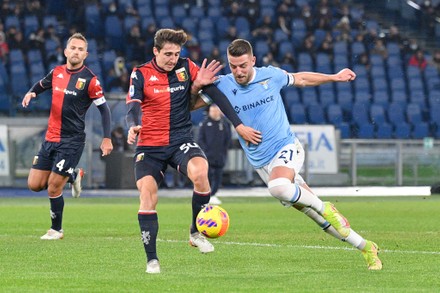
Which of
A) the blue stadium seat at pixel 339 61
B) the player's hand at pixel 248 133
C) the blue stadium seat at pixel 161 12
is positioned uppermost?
the blue stadium seat at pixel 161 12

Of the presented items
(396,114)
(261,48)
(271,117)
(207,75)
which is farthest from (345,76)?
(396,114)

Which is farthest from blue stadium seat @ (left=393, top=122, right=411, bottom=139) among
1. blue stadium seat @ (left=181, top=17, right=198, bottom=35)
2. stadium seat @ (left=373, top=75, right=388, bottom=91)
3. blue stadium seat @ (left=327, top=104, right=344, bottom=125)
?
Answer: blue stadium seat @ (left=181, top=17, right=198, bottom=35)

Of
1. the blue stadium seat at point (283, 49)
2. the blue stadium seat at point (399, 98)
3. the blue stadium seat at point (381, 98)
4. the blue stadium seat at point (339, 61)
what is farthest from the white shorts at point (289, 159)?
the blue stadium seat at point (339, 61)

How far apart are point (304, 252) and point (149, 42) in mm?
22331

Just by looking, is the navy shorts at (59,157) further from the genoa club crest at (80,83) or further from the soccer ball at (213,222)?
the soccer ball at (213,222)

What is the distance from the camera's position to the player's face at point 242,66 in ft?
35.5

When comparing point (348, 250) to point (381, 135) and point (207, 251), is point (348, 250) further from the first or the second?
point (381, 135)

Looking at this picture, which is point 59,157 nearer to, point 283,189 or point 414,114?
point 283,189

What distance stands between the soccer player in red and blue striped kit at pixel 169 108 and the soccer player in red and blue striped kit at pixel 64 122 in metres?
2.90

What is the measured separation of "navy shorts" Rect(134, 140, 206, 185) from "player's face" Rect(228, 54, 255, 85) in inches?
34.2

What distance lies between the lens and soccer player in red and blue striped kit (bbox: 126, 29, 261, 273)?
10867 mm

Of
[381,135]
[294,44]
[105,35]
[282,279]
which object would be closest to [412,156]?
[381,135]

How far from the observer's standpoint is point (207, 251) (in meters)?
12.1

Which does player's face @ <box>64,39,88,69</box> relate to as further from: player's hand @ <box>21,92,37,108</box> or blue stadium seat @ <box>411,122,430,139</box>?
blue stadium seat @ <box>411,122,430,139</box>
